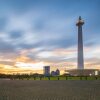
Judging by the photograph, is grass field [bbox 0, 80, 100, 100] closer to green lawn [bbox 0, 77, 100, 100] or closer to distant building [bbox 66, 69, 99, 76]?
green lawn [bbox 0, 77, 100, 100]

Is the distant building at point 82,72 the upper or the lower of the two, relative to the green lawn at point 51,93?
upper

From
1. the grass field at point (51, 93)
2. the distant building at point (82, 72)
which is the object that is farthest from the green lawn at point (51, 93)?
the distant building at point (82, 72)

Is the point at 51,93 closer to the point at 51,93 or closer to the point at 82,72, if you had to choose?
the point at 51,93

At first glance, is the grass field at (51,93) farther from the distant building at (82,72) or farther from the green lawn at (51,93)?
the distant building at (82,72)

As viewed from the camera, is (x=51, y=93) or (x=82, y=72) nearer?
(x=51, y=93)

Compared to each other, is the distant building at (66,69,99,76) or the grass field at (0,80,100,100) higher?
the distant building at (66,69,99,76)

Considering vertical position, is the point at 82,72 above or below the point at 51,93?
above

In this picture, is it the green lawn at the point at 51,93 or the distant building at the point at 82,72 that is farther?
the distant building at the point at 82,72

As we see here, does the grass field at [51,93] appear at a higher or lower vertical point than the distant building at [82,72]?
lower

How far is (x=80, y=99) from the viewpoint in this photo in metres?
15.1

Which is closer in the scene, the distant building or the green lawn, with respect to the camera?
the green lawn

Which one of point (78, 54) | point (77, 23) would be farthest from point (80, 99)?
point (77, 23)

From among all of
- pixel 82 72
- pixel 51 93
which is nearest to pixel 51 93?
pixel 51 93

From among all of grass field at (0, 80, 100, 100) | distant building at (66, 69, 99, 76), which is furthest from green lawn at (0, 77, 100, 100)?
distant building at (66, 69, 99, 76)
